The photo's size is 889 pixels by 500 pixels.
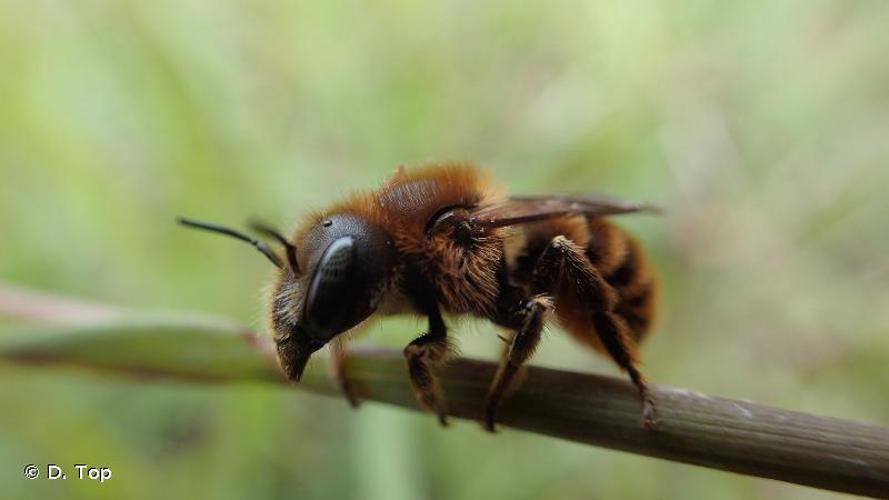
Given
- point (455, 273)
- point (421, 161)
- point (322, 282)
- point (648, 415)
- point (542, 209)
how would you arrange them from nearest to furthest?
point (648, 415) → point (322, 282) → point (455, 273) → point (542, 209) → point (421, 161)

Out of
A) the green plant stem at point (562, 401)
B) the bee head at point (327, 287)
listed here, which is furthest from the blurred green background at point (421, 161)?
the bee head at point (327, 287)

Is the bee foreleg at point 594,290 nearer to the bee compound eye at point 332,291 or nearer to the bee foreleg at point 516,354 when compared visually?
the bee foreleg at point 516,354

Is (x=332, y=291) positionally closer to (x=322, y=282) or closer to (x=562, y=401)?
(x=322, y=282)

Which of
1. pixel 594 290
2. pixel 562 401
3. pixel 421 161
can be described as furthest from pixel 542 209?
pixel 421 161

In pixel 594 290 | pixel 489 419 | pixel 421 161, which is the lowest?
pixel 421 161

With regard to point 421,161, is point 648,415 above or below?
above

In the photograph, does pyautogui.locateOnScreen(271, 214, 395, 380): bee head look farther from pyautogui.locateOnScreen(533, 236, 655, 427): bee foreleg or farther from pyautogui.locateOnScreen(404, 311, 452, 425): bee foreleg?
pyautogui.locateOnScreen(533, 236, 655, 427): bee foreleg
